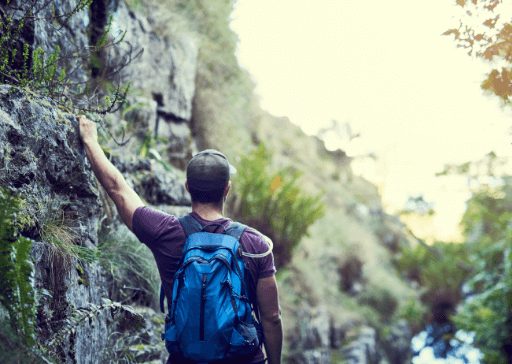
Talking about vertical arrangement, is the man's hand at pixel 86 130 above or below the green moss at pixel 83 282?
above

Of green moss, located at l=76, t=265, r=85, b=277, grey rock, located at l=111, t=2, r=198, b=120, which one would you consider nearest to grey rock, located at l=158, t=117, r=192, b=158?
grey rock, located at l=111, t=2, r=198, b=120

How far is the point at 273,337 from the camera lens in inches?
74.6

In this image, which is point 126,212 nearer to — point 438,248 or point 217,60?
point 217,60

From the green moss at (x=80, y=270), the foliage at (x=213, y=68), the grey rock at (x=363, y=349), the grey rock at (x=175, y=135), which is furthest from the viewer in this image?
the grey rock at (x=363, y=349)

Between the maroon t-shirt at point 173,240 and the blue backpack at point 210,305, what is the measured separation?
3.9 inches

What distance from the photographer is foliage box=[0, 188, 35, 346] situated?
1479mm

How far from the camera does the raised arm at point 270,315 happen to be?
6.11ft

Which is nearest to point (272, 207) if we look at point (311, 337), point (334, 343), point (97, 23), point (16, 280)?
point (311, 337)

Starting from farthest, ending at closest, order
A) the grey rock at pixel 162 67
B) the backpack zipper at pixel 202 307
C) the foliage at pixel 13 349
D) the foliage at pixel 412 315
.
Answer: the foliage at pixel 412 315 → the grey rock at pixel 162 67 → the backpack zipper at pixel 202 307 → the foliage at pixel 13 349

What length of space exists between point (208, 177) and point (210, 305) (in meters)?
0.62

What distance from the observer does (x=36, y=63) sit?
2.34 metres

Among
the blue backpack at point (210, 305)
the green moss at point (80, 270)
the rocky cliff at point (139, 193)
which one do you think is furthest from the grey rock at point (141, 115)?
the blue backpack at point (210, 305)

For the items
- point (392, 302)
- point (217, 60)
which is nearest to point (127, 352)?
point (217, 60)

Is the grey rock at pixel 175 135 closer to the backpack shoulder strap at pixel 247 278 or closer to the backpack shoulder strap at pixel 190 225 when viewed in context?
the backpack shoulder strap at pixel 190 225
